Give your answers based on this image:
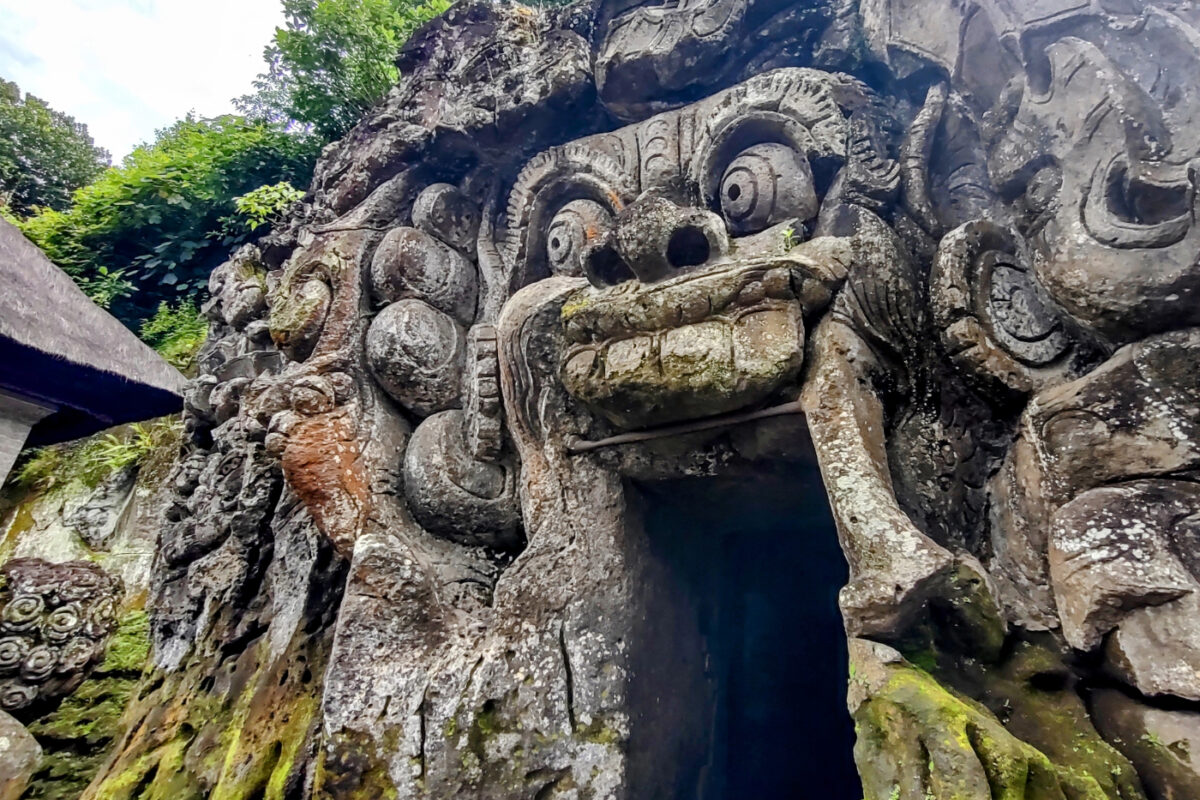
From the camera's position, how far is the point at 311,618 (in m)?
3.37

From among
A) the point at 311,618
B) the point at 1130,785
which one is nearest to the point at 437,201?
the point at 311,618

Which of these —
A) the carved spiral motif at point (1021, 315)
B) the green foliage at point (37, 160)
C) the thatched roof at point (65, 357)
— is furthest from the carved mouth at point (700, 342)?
the green foliage at point (37, 160)

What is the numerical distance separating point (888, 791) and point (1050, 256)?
158 centimetres

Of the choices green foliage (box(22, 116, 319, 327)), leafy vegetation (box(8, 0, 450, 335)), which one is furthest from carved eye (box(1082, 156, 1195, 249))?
green foliage (box(22, 116, 319, 327))

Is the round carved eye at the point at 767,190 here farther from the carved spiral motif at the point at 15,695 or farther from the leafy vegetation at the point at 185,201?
the carved spiral motif at the point at 15,695

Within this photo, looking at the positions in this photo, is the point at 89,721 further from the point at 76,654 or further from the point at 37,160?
the point at 37,160

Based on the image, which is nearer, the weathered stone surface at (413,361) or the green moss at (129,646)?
the weathered stone surface at (413,361)

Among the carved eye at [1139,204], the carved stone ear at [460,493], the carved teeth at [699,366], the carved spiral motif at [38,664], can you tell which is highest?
the carved eye at [1139,204]

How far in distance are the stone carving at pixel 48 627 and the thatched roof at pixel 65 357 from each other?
1.93 meters

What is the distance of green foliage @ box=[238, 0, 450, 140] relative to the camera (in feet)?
19.5

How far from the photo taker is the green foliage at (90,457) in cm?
663

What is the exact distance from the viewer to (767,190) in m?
3.09

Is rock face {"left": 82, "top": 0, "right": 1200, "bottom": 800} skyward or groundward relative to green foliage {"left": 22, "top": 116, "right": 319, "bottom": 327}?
groundward

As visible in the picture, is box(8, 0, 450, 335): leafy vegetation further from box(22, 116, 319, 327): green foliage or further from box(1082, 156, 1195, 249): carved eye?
box(1082, 156, 1195, 249): carved eye
